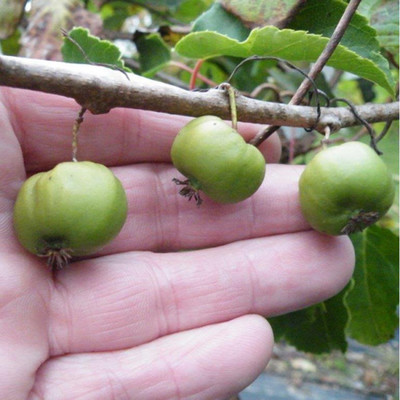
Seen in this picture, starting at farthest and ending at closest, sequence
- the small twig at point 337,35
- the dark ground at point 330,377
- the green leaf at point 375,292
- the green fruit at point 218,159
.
Answer: the dark ground at point 330,377 → the green leaf at point 375,292 → the small twig at point 337,35 → the green fruit at point 218,159

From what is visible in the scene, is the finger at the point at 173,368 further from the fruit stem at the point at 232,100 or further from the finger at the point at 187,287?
the fruit stem at the point at 232,100

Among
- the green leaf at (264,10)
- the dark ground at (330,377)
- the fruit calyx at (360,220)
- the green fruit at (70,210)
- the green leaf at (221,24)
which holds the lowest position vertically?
the dark ground at (330,377)

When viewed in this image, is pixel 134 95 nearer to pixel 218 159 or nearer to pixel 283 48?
pixel 218 159

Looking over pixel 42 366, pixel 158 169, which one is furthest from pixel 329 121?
pixel 42 366

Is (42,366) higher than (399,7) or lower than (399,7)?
lower

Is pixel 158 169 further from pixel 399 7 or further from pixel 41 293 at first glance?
pixel 399 7

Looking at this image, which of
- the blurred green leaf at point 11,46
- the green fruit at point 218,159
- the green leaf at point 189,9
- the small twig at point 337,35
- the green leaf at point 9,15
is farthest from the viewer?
the green leaf at point 189,9

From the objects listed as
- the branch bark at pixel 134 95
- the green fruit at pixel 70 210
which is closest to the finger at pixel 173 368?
the green fruit at pixel 70 210
